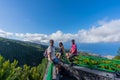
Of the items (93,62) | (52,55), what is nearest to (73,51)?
(93,62)

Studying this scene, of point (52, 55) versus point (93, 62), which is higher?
point (52, 55)

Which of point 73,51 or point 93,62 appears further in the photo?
point 93,62

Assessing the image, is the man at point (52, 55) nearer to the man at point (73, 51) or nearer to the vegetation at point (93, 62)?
the vegetation at point (93, 62)

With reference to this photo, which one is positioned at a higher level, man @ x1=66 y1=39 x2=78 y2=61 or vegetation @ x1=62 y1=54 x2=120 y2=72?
man @ x1=66 y1=39 x2=78 y2=61

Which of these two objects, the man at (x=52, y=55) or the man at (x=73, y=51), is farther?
the man at (x=73, y=51)

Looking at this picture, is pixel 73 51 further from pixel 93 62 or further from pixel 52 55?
pixel 52 55

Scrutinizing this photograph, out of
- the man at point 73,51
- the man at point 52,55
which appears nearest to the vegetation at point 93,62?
the man at point 73,51

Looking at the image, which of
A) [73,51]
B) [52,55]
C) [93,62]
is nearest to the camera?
[52,55]

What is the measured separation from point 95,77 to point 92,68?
1.06 m

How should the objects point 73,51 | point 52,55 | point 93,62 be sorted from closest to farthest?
1. point 52,55
2. point 73,51
3. point 93,62

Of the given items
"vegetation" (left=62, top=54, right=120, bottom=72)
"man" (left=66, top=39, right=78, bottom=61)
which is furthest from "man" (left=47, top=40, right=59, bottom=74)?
"man" (left=66, top=39, right=78, bottom=61)

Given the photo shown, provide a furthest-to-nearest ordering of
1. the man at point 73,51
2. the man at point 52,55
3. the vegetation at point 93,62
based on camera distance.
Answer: the man at point 73,51
the vegetation at point 93,62
the man at point 52,55

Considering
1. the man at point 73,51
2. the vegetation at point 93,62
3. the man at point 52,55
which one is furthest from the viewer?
the man at point 73,51

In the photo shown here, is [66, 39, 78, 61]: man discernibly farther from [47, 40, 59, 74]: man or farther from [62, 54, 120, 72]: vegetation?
[47, 40, 59, 74]: man
